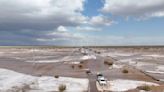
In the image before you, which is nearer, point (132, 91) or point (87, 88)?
point (132, 91)

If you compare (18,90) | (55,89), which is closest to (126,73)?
(55,89)

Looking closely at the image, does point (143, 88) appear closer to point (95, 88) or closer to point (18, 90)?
point (95, 88)

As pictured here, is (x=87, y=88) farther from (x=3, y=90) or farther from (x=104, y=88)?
→ (x=3, y=90)

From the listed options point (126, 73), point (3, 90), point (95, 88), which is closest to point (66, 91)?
point (95, 88)

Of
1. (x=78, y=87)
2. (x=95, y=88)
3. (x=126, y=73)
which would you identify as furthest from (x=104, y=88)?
(x=126, y=73)

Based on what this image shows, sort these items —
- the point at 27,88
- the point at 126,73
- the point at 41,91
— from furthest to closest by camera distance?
1. the point at 126,73
2. the point at 27,88
3. the point at 41,91

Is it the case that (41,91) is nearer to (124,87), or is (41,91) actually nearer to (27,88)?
(27,88)

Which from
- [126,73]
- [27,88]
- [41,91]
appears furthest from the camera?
[126,73]

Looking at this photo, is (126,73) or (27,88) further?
(126,73)
